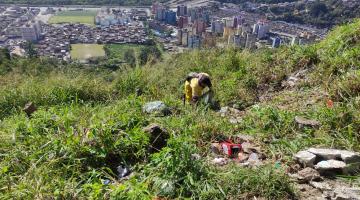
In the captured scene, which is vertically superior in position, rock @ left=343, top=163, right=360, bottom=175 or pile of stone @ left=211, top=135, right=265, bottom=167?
rock @ left=343, top=163, right=360, bottom=175

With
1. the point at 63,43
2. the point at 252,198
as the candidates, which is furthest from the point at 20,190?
the point at 63,43

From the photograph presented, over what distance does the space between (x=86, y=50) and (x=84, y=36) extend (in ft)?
17.4

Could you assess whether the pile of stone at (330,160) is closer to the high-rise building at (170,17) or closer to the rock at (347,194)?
the rock at (347,194)

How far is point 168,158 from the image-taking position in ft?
8.43

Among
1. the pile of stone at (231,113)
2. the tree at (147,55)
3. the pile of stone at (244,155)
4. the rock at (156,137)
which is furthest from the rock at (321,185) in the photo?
the tree at (147,55)

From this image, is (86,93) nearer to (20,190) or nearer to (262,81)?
(262,81)

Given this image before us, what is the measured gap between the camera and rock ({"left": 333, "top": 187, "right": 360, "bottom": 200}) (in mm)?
2225

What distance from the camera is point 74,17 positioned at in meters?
41.3

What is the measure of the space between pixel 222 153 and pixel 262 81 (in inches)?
111

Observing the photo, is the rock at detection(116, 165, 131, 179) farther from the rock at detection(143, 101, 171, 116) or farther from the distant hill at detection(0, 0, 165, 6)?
the distant hill at detection(0, 0, 165, 6)

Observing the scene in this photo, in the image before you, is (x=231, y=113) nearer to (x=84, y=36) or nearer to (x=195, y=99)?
(x=195, y=99)

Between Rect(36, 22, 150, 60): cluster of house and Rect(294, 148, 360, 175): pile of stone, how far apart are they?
78.4ft

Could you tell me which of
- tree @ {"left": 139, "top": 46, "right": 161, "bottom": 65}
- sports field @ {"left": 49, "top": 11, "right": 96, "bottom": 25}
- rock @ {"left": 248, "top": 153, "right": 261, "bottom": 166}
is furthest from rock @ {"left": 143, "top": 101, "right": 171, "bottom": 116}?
sports field @ {"left": 49, "top": 11, "right": 96, "bottom": 25}

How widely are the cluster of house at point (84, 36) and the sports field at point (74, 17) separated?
2.88 m
